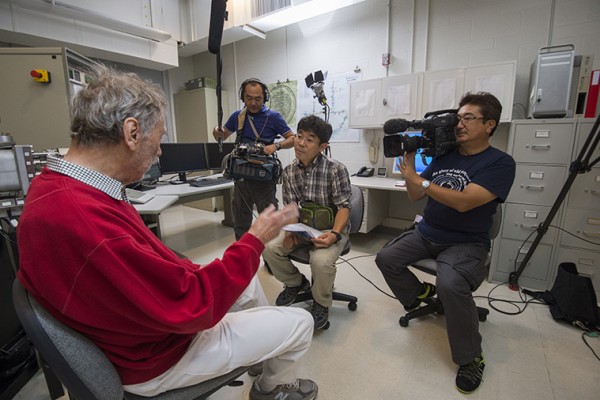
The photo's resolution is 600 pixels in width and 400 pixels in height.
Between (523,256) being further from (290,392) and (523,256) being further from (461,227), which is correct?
(290,392)

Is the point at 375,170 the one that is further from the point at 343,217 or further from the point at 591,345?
the point at 591,345

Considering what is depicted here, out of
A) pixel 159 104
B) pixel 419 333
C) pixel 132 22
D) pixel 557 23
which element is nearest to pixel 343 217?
pixel 419 333

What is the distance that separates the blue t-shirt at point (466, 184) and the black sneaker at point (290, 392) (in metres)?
1.00

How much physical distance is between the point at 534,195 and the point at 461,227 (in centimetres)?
99

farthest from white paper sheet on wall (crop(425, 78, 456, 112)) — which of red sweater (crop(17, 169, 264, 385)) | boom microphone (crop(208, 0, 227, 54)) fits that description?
red sweater (crop(17, 169, 264, 385))

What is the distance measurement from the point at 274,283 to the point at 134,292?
5.89 feet

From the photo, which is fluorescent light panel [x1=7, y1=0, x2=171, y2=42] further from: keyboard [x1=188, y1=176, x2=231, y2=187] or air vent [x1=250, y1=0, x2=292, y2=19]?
keyboard [x1=188, y1=176, x2=231, y2=187]

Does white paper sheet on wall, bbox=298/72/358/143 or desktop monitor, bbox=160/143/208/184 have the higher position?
white paper sheet on wall, bbox=298/72/358/143

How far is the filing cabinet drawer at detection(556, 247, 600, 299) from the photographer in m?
2.02

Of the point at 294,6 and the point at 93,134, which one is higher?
the point at 294,6

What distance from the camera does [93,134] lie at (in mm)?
731

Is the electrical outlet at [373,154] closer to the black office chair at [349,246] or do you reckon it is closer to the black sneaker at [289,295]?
the black office chair at [349,246]

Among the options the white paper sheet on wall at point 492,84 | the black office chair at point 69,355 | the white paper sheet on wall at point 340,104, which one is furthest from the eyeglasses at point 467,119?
the white paper sheet on wall at point 340,104

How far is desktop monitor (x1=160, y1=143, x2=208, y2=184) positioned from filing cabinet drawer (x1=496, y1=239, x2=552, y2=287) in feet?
9.68
